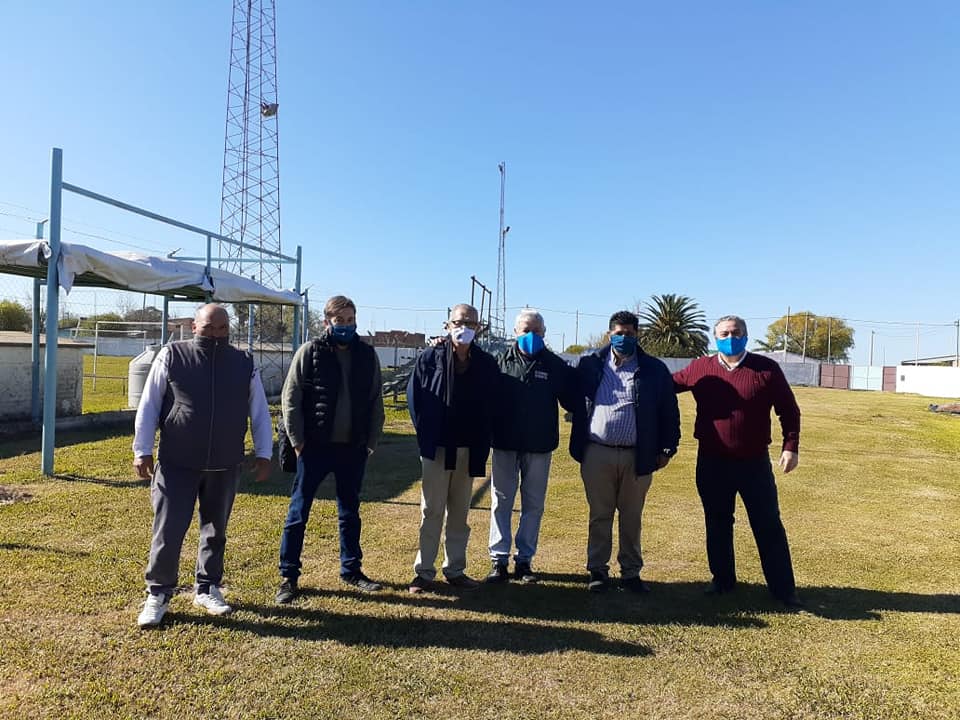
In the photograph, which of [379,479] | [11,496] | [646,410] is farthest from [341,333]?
[11,496]

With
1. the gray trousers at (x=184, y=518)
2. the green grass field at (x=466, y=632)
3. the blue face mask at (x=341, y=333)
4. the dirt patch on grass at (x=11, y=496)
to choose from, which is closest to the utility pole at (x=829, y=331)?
the green grass field at (x=466, y=632)

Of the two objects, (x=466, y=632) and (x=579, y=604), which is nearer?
(x=466, y=632)

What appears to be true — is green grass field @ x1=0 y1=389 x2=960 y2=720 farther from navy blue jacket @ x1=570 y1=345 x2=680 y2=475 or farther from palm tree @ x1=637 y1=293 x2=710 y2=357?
palm tree @ x1=637 y1=293 x2=710 y2=357

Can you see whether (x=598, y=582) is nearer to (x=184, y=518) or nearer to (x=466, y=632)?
(x=466, y=632)

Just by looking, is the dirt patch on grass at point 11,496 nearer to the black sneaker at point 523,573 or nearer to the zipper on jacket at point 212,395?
the zipper on jacket at point 212,395

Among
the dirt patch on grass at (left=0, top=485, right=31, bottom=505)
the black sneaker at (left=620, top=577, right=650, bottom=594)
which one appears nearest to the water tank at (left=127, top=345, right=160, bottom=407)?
the dirt patch on grass at (left=0, top=485, right=31, bottom=505)

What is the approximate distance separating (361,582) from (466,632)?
2.93 feet

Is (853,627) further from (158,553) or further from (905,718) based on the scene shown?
(158,553)

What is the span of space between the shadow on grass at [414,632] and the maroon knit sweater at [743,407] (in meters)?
1.41

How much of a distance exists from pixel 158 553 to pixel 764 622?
3.42 meters

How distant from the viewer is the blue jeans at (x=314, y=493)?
396 cm

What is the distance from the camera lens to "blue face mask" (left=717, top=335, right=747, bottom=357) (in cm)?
421

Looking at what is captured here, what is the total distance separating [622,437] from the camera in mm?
4215

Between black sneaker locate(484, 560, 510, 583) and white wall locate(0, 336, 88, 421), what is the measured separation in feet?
29.0
